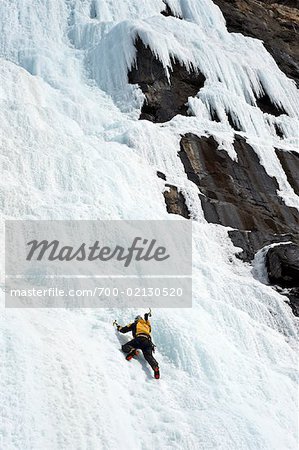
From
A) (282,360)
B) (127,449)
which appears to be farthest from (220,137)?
(127,449)

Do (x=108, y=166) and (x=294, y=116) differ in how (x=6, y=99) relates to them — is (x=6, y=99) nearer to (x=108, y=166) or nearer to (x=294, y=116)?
(x=108, y=166)

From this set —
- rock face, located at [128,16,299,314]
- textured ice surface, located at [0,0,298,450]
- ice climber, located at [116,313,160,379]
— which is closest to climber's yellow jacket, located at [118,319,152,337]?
ice climber, located at [116,313,160,379]

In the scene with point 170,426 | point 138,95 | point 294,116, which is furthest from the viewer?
point 294,116

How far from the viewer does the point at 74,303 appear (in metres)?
8.23

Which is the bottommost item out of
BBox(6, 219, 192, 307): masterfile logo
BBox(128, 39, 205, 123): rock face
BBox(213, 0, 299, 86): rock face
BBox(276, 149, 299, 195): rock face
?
BBox(128, 39, 205, 123): rock face

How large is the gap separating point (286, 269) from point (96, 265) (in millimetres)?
4752

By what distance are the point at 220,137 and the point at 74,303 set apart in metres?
11.3

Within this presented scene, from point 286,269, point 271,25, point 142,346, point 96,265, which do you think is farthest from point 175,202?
point 271,25

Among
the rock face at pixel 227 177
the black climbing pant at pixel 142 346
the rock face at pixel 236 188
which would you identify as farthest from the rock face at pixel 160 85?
the black climbing pant at pixel 142 346

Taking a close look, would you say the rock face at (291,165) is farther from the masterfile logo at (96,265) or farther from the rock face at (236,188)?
the masterfile logo at (96,265)

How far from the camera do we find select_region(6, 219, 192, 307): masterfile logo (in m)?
8.41

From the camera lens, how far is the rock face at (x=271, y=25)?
27.1m

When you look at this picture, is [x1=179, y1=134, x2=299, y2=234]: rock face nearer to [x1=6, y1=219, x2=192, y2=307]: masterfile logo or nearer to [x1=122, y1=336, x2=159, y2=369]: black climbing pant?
[x1=6, y1=219, x2=192, y2=307]: masterfile logo

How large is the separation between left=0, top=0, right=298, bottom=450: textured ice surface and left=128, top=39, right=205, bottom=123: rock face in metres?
0.40
